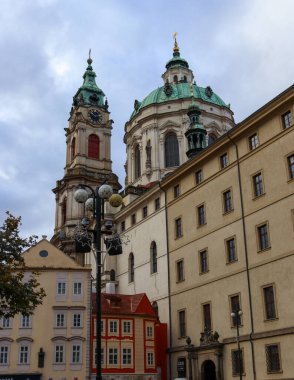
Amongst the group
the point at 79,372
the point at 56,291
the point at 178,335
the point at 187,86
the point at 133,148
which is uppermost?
the point at 187,86

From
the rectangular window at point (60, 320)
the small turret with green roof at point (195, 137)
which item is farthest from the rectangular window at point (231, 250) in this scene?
the small turret with green roof at point (195, 137)

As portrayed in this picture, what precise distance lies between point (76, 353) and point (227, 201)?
15385mm

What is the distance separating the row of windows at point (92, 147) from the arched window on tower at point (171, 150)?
17.0 meters

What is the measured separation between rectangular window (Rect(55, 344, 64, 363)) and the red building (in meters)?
2.25

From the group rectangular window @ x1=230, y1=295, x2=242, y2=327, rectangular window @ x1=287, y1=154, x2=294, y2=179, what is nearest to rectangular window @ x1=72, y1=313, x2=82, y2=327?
rectangular window @ x1=230, y1=295, x2=242, y2=327

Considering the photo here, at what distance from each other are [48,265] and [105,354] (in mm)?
7951

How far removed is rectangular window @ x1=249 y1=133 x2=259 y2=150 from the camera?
35794 mm

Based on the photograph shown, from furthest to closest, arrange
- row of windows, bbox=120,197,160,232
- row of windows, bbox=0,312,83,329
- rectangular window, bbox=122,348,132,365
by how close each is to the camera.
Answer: row of windows, bbox=120,197,160,232
rectangular window, bbox=122,348,132,365
row of windows, bbox=0,312,83,329

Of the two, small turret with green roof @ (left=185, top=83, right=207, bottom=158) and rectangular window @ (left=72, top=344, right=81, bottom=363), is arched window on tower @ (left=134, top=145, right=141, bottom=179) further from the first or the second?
rectangular window @ (left=72, top=344, right=81, bottom=363)

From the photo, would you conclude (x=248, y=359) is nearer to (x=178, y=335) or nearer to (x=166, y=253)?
(x=178, y=335)

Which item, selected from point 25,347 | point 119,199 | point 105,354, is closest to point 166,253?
point 105,354

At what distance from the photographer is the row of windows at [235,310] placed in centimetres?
3212

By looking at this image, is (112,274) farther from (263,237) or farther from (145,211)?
(263,237)

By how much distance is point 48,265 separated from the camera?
42250 millimetres
